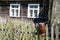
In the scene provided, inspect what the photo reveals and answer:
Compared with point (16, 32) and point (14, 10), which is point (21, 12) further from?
point (16, 32)

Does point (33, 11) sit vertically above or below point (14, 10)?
below

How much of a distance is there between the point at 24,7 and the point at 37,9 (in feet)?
3.44

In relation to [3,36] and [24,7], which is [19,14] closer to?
[24,7]

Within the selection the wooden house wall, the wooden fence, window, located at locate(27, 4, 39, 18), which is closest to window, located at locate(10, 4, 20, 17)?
the wooden house wall

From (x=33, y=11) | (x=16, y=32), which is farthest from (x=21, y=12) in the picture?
(x=16, y=32)

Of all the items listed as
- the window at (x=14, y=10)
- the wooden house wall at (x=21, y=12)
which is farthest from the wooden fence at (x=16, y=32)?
the window at (x=14, y=10)

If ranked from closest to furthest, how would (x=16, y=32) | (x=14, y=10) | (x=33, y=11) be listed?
(x=16, y=32), (x=33, y=11), (x=14, y=10)

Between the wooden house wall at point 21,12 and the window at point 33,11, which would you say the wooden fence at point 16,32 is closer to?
the wooden house wall at point 21,12

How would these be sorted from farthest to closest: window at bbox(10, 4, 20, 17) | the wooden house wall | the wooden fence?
window at bbox(10, 4, 20, 17) < the wooden house wall < the wooden fence

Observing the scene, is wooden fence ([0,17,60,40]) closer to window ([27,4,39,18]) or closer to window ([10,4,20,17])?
window ([27,4,39,18])

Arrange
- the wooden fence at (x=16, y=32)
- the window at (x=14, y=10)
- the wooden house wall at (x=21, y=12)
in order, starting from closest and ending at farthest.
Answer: the wooden fence at (x=16, y=32) → the wooden house wall at (x=21, y=12) → the window at (x=14, y=10)

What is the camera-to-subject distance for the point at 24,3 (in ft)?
50.9

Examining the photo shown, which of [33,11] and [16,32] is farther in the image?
[33,11]

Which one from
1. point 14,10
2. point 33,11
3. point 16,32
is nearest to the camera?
point 16,32
